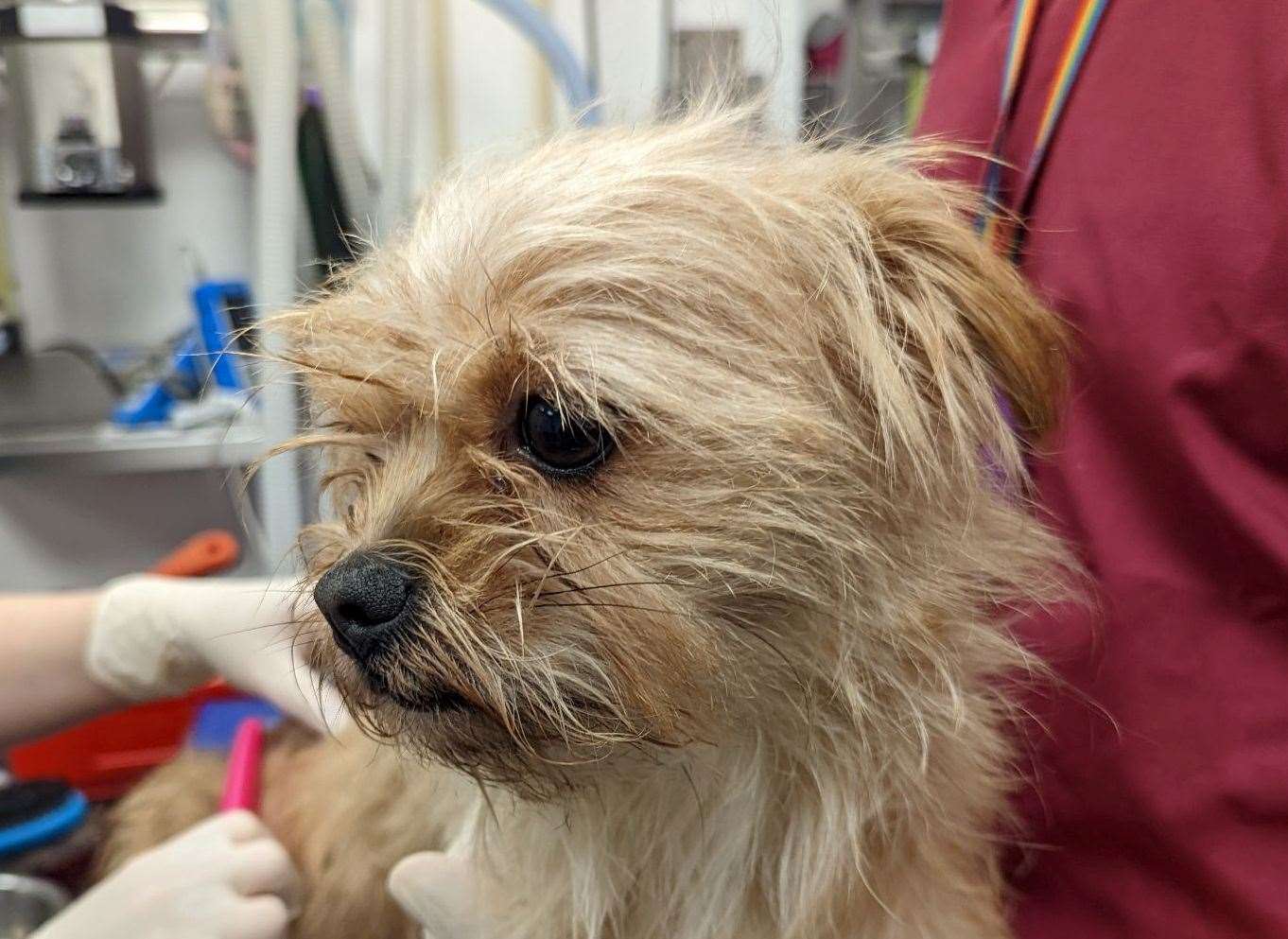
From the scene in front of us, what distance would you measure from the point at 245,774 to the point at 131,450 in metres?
0.71

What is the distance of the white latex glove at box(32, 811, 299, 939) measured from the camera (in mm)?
709

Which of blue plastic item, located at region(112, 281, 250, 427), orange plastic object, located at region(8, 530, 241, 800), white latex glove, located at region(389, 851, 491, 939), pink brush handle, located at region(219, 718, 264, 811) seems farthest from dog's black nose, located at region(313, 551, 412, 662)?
blue plastic item, located at region(112, 281, 250, 427)

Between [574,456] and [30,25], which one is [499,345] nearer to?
[574,456]

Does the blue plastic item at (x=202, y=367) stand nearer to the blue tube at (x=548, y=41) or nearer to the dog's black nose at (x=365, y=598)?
the blue tube at (x=548, y=41)

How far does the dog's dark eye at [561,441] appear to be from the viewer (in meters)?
0.49

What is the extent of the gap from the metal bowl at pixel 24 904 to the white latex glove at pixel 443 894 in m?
0.49

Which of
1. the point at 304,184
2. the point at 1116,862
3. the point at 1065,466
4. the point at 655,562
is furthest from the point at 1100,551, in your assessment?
the point at 304,184

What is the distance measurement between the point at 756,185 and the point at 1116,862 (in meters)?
0.49

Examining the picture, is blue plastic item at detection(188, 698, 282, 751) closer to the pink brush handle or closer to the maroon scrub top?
the pink brush handle

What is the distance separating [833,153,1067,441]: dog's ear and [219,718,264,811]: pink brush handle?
0.72m

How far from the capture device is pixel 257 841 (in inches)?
29.9

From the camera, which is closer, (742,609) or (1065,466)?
(742,609)

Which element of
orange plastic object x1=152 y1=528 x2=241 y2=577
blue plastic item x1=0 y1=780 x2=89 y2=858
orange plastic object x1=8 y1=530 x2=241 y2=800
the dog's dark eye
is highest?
the dog's dark eye

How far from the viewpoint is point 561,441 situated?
0.49 metres
